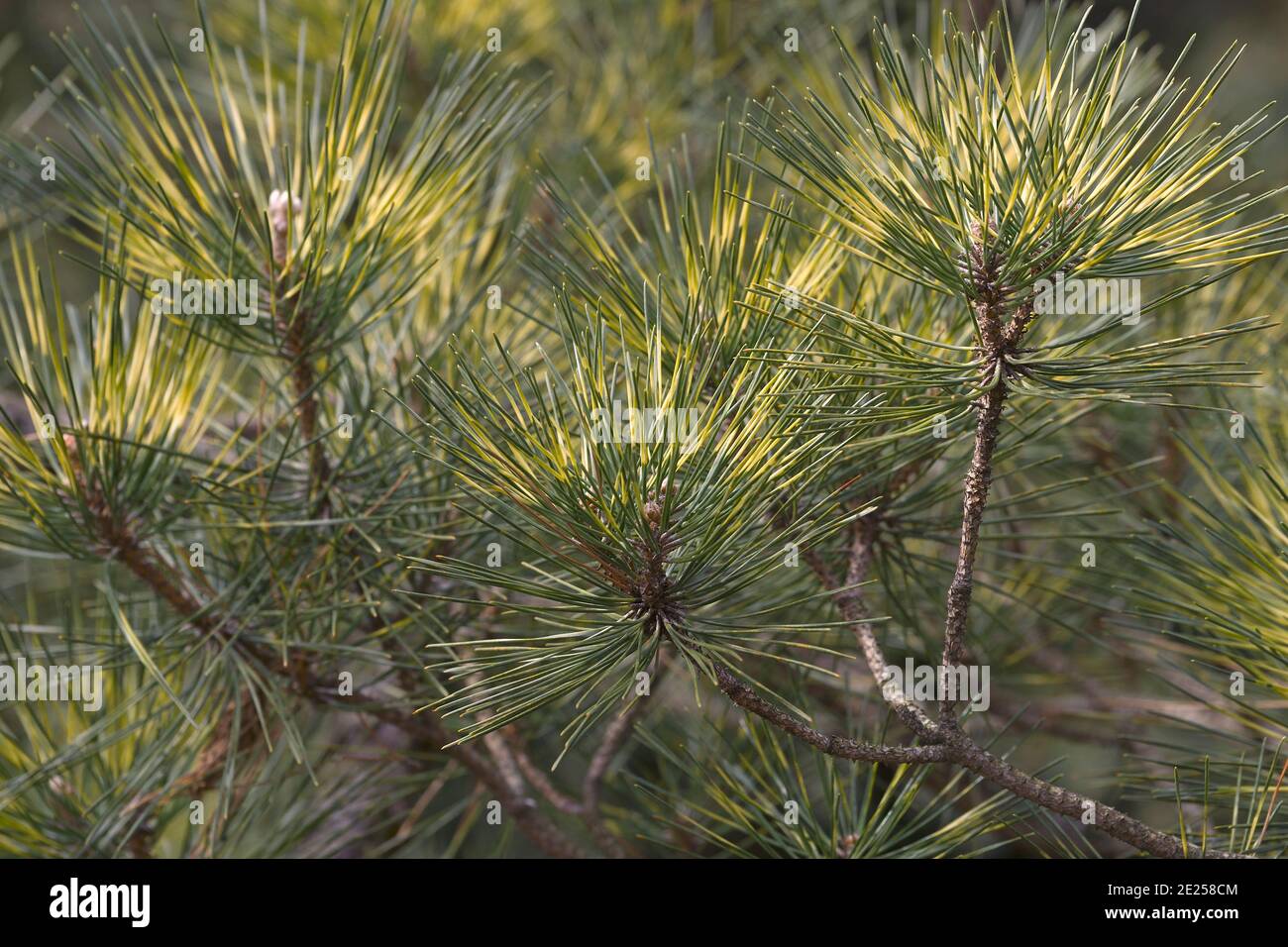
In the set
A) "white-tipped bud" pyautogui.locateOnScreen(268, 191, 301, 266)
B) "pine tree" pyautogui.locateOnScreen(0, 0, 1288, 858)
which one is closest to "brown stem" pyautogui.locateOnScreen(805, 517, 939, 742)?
"pine tree" pyautogui.locateOnScreen(0, 0, 1288, 858)

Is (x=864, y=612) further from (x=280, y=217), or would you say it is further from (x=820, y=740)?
(x=280, y=217)

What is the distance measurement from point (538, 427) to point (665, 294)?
15 cm

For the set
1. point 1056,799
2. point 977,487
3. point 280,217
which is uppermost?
point 280,217

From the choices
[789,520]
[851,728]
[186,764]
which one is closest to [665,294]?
[789,520]

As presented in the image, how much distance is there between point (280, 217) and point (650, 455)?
284 mm

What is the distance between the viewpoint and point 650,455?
1.67ft

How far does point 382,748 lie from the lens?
0.85 metres

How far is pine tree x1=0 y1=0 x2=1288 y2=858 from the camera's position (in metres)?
0.50

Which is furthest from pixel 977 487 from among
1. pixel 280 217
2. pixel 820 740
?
pixel 280 217

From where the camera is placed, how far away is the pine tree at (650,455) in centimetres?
50

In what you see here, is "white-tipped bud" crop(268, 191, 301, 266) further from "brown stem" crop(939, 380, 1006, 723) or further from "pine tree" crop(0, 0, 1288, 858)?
"brown stem" crop(939, 380, 1006, 723)

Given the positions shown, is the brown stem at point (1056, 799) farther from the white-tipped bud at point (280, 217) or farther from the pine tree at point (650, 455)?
the white-tipped bud at point (280, 217)

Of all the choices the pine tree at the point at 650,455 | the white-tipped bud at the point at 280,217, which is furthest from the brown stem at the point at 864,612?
the white-tipped bud at the point at 280,217
